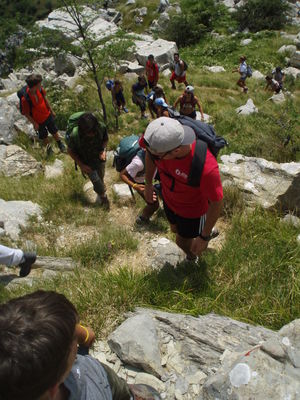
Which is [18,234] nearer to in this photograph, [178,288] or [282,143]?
[178,288]

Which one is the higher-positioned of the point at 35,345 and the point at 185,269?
the point at 35,345

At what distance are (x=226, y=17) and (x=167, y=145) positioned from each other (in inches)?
1059

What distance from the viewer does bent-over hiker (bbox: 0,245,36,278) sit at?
351 centimetres

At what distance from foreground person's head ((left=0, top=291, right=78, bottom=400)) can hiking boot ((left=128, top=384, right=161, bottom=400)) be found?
0.92 meters

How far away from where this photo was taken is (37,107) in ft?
22.3

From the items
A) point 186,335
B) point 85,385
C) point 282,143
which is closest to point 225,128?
point 282,143

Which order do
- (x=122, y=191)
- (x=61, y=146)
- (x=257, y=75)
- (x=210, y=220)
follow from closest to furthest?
(x=210, y=220) < (x=122, y=191) < (x=61, y=146) < (x=257, y=75)

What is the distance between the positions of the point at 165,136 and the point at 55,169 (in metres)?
5.11

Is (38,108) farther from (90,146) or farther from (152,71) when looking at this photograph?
(152,71)

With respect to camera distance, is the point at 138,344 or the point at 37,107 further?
the point at 37,107

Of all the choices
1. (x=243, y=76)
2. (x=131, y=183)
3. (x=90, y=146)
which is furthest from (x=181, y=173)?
(x=243, y=76)

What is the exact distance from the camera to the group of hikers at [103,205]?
3.29 feet

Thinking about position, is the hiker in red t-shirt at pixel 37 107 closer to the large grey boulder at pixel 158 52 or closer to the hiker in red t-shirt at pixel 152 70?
the hiker in red t-shirt at pixel 152 70

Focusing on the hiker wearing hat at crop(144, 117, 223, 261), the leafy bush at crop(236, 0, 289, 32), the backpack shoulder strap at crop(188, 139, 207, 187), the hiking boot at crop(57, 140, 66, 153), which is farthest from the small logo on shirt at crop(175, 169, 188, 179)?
the leafy bush at crop(236, 0, 289, 32)
